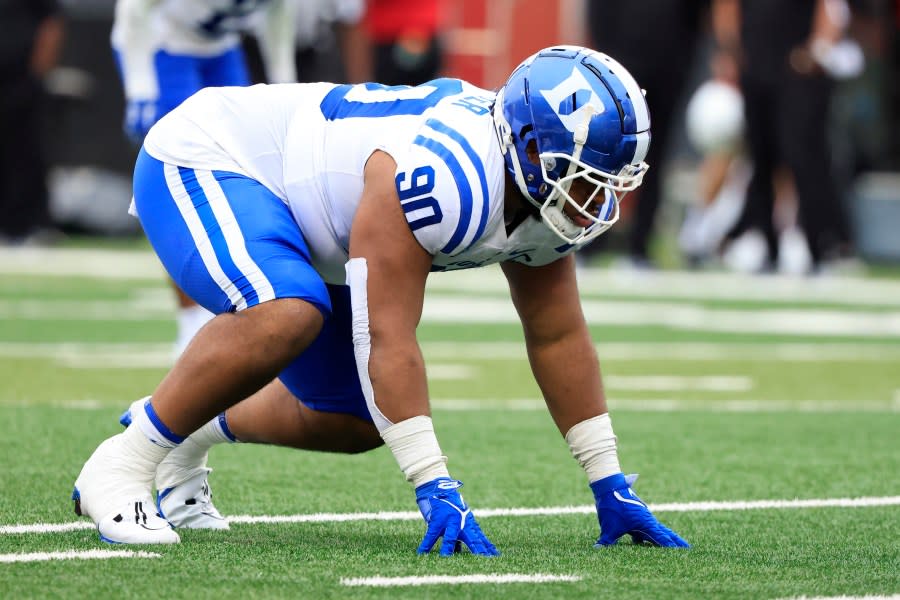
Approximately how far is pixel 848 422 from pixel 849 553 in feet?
8.23

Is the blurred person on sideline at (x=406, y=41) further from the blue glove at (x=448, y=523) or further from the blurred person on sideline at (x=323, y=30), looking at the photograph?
the blue glove at (x=448, y=523)

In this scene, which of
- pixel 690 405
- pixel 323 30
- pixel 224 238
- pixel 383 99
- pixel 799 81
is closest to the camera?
pixel 224 238

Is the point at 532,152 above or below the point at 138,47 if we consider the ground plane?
above

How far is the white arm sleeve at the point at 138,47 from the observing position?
6918 mm

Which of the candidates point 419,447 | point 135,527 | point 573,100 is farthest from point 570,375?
point 135,527

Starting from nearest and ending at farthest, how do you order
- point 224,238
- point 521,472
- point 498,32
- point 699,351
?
point 224,238, point 521,472, point 699,351, point 498,32

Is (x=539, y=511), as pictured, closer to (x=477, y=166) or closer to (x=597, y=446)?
(x=597, y=446)

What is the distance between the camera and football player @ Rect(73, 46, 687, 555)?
3.70 metres

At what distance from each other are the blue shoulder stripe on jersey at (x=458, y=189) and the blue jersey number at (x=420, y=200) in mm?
47

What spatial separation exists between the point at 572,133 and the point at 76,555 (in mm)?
1360

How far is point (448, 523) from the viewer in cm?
368

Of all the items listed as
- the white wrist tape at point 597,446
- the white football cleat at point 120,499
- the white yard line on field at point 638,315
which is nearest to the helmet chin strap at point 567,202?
the white wrist tape at point 597,446

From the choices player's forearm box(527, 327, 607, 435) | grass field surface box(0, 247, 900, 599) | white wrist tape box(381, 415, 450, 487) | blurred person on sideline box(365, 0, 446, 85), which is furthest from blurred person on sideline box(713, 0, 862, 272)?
white wrist tape box(381, 415, 450, 487)

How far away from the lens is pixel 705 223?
14.6 metres
